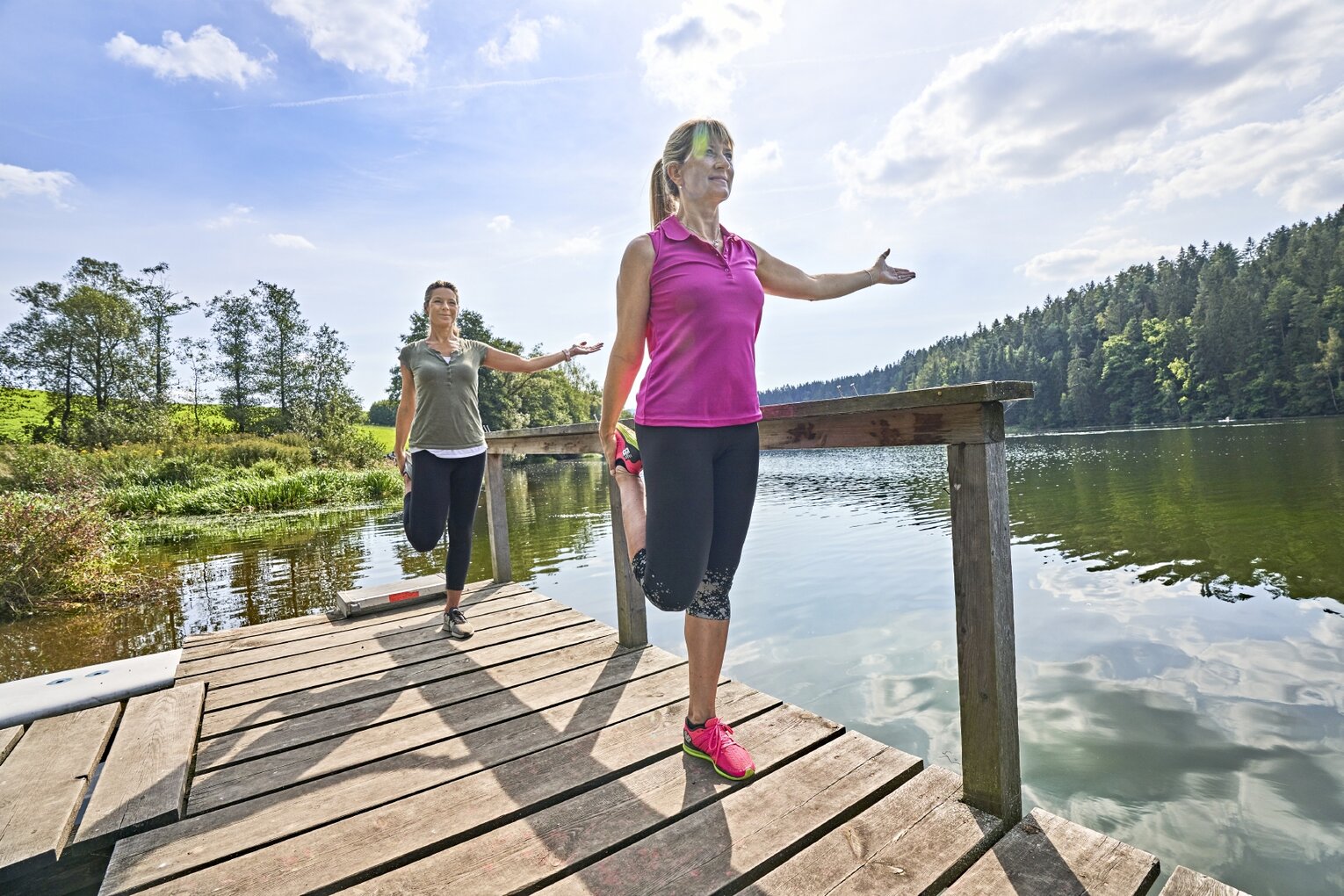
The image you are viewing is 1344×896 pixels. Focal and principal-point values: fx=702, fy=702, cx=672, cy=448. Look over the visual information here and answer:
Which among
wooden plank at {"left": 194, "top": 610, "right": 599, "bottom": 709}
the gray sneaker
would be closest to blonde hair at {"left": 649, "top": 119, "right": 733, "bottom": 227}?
wooden plank at {"left": 194, "top": 610, "right": 599, "bottom": 709}

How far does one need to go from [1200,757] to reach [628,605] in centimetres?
353

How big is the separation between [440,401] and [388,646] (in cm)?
141

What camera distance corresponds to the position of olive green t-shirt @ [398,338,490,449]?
3594 mm

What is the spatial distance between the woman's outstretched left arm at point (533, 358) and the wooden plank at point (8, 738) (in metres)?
2.31

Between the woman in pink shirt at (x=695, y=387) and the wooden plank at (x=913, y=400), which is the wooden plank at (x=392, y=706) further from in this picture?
the wooden plank at (x=913, y=400)

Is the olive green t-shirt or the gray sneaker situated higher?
the olive green t-shirt

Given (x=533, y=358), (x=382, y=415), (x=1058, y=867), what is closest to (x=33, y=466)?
(x=533, y=358)

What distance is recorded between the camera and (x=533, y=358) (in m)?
3.56

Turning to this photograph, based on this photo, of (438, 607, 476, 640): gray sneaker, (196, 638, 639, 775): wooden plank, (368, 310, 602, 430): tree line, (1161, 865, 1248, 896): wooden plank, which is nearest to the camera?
(1161, 865, 1248, 896): wooden plank

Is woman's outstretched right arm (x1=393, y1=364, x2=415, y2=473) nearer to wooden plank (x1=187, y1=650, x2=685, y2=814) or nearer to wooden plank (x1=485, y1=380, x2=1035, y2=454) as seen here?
wooden plank (x1=485, y1=380, x2=1035, y2=454)

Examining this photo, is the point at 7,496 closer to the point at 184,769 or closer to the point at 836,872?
the point at 184,769

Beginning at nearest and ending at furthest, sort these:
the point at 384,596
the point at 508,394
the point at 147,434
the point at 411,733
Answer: the point at 411,733, the point at 384,596, the point at 147,434, the point at 508,394

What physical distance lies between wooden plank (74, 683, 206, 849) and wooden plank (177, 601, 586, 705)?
0.90 feet

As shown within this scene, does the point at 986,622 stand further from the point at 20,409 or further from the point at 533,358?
the point at 20,409
